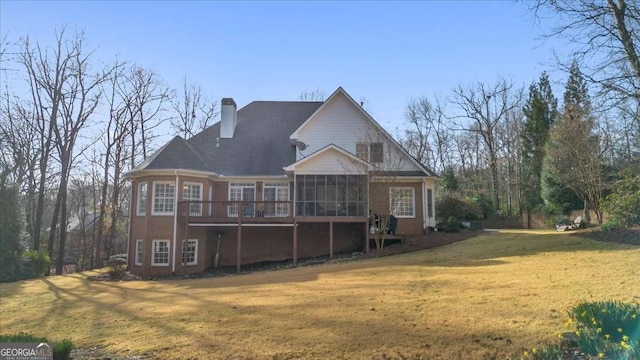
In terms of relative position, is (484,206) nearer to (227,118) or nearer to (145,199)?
(227,118)

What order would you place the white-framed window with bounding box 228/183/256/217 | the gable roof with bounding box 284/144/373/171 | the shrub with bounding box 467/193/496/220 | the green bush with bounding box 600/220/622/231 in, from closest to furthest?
the green bush with bounding box 600/220/622/231
the gable roof with bounding box 284/144/373/171
the white-framed window with bounding box 228/183/256/217
the shrub with bounding box 467/193/496/220

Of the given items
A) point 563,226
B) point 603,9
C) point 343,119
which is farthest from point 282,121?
point 603,9

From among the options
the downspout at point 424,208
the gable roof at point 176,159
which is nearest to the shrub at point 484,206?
the downspout at point 424,208

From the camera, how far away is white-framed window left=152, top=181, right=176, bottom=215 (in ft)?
67.4

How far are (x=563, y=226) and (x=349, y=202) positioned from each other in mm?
11928

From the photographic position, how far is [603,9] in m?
10.1

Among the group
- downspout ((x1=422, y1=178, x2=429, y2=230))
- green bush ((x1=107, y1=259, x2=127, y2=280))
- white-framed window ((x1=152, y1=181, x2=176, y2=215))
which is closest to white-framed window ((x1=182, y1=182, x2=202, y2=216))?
white-framed window ((x1=152, y1=181, x2=176, y2=215))

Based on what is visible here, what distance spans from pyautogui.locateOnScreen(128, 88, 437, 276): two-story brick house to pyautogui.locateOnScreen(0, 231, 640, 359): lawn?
437 centimetres

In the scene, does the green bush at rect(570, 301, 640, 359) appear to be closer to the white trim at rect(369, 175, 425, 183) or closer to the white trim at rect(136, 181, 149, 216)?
the white trim at rect(369, 175, 425, 183)

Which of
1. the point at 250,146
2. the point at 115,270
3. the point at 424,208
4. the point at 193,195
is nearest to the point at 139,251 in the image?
the point at 115,270

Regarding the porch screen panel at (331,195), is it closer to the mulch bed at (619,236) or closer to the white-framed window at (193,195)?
the white-framed window at (193,195)

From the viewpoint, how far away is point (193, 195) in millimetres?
21266

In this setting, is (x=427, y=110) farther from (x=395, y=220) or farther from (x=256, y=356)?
(x=256, y=356)

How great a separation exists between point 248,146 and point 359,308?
16771mm
